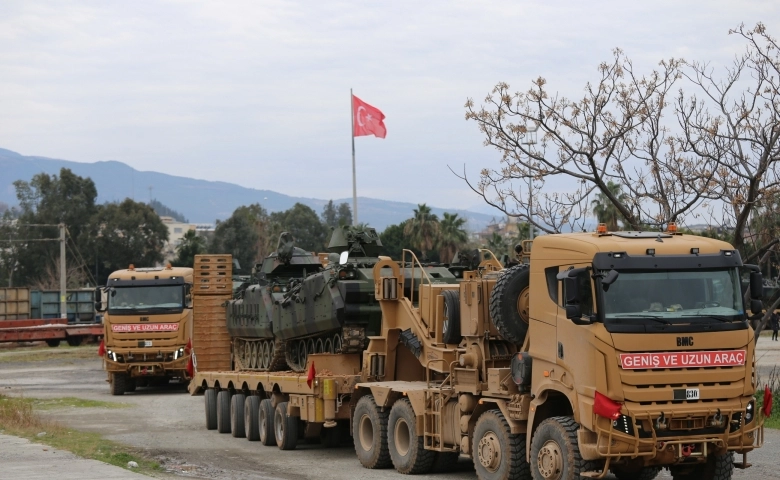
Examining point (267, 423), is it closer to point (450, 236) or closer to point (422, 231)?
point (422, 231)

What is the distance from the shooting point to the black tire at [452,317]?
54.9 feet

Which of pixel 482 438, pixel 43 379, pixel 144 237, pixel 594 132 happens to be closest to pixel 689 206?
pixel 594 132

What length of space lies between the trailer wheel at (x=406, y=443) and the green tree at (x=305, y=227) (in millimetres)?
77539

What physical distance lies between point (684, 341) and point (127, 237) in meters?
81.1

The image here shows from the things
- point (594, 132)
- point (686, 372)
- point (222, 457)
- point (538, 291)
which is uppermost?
point (594, 132)

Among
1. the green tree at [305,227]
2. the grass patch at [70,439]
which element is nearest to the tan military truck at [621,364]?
the grass patch at [70,439]

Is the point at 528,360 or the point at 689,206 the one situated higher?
the point at 689,206

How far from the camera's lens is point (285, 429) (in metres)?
20.9

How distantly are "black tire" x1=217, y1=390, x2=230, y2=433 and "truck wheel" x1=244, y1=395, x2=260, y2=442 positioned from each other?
1122mm

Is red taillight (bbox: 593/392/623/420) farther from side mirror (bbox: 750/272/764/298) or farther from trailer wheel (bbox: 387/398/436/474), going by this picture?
trailer wheel (bbox: 387/398/436/474)

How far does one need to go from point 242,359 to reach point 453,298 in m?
10.6

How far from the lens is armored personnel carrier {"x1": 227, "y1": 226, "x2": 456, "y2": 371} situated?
65.3 ft

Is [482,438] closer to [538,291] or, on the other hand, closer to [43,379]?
[538,291]

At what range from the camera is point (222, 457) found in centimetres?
1956
